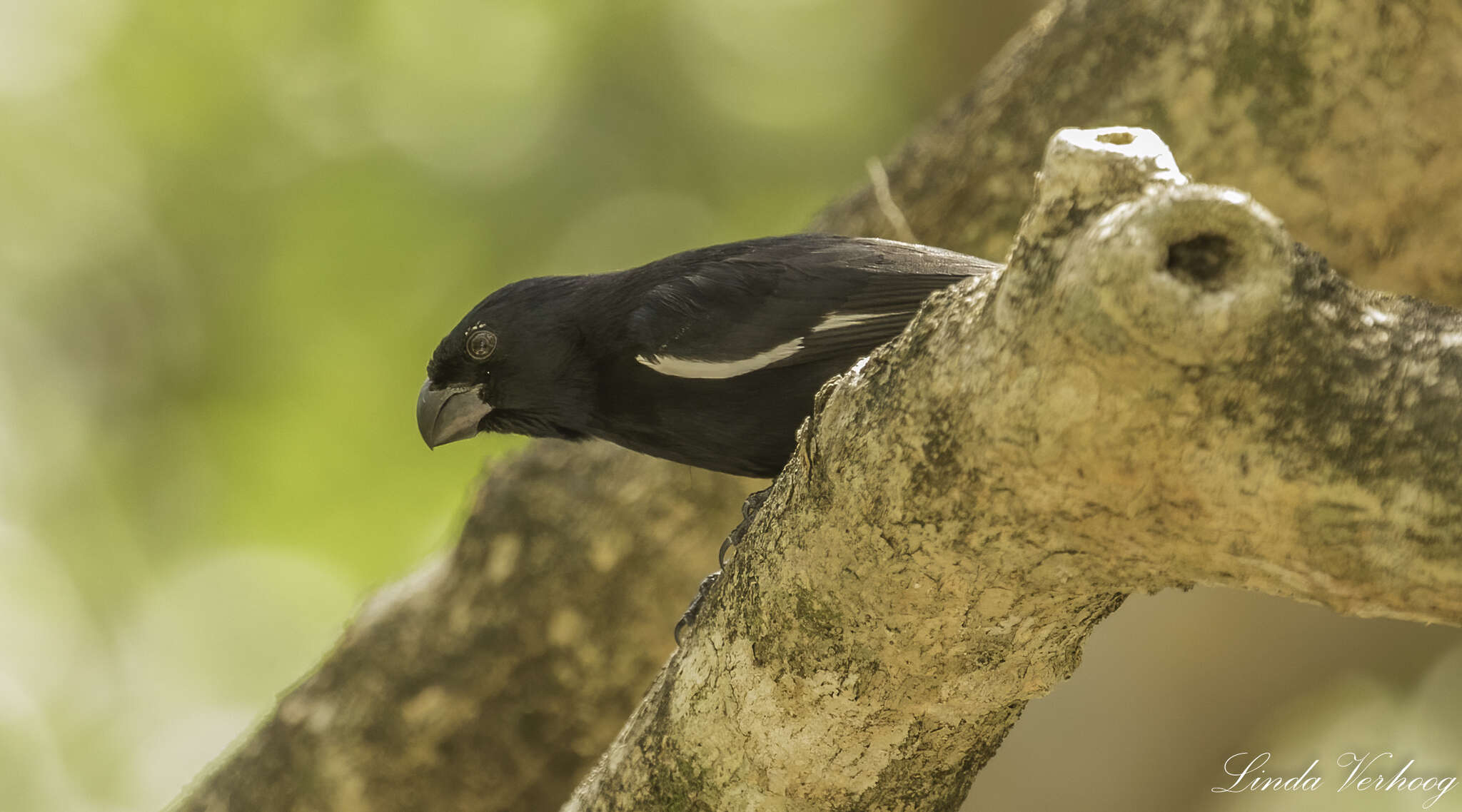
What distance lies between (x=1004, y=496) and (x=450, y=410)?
2.58 metres

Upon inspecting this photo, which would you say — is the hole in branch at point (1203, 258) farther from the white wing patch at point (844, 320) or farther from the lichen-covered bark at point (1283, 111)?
the lichen-covered bark at point (1283, 111)

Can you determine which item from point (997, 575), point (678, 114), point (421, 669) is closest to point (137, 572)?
point (421, 669)

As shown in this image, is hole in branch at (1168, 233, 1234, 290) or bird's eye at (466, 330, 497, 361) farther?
bird's eye at (466, 330, 497, 361)

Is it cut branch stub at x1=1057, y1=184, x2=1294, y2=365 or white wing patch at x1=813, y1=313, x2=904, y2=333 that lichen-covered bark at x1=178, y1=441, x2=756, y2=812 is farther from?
cut branch stub at x1=1057, y1=184, x2=1294, y2=365

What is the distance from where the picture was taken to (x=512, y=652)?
5422mm

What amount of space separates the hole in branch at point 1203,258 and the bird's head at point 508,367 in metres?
2.56

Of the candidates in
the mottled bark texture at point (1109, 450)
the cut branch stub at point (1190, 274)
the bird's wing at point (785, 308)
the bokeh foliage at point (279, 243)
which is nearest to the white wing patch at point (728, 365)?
the bird's wing at point (785, 308)

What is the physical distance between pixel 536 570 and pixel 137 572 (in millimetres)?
5080

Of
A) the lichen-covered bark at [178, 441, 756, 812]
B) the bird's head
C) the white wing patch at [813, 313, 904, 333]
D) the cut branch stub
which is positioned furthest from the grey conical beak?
the cut branch stub

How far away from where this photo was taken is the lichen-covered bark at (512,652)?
5.30 m

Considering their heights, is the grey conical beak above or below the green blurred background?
below

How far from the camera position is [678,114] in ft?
29.0

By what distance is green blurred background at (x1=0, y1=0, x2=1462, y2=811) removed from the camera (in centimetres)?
802

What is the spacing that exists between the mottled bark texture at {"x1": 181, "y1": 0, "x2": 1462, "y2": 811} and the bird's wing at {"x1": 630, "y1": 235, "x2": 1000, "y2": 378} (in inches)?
46.3
